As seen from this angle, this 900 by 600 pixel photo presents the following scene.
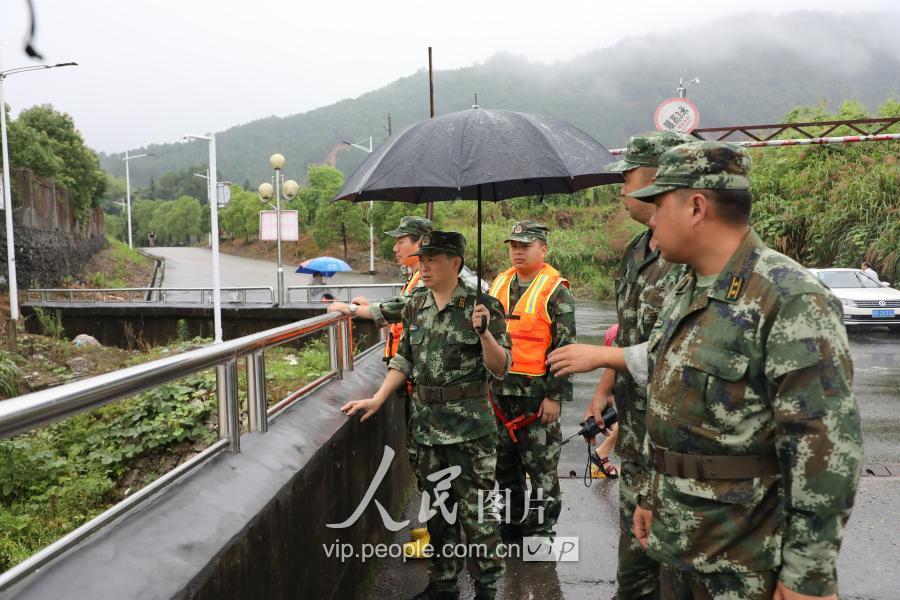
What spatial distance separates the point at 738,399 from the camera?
5.42 feet

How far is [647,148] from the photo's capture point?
2.70 meters

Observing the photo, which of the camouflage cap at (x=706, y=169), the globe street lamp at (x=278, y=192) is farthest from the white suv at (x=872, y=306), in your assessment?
the camouflage cap at (x=706, y=169)

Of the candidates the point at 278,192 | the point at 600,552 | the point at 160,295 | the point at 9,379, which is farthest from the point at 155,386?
the point at 160,295

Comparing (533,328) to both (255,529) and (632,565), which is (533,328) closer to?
(632,565)

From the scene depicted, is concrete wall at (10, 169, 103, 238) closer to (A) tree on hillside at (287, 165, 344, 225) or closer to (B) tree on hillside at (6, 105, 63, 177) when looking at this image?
(B) tree on hillside at (6, 105, 63, 177)

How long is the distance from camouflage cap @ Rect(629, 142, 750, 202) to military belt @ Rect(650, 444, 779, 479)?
67cm

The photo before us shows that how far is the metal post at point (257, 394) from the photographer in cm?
268

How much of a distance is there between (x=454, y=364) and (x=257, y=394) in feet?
2.97

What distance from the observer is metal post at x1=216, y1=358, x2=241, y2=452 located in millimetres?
2420

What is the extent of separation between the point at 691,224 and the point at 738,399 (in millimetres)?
448

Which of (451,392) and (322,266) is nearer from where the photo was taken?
(451,392)

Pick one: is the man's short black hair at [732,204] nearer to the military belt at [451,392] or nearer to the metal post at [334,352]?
the military belt at [451,392]

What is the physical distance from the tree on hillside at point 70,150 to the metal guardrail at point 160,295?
Answer: 1504cm

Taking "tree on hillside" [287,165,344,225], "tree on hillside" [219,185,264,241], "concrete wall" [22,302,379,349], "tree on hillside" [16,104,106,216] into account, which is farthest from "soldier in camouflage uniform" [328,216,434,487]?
"tree on hillside" [219,185,264,241]
